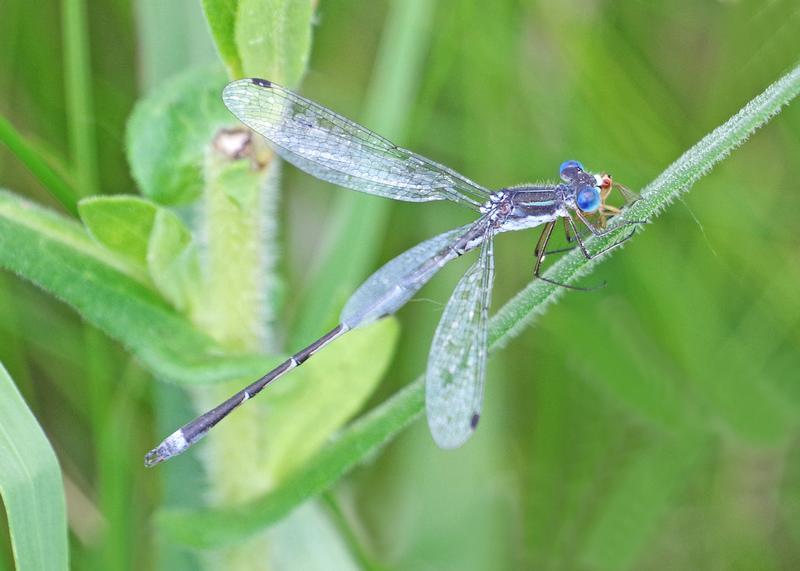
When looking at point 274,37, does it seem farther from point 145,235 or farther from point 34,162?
point 34,162

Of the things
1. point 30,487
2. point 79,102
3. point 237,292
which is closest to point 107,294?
point 237,292

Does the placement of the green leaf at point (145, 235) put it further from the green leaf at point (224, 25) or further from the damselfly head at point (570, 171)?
the damselfly head at point (570, 171)

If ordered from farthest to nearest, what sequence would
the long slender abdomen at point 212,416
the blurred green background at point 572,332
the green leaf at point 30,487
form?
the blurred green background at point 572,332 < the long slender abdomen at point 212,416 < the green leaf at point 30,487

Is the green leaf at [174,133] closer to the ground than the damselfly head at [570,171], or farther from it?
closer to the ground

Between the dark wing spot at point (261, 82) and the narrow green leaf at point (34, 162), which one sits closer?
the dark wing spot at point (261, 82)

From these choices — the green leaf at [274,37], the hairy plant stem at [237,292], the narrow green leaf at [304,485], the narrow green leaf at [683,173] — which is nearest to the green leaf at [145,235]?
the hairy plant stem at [237,292]

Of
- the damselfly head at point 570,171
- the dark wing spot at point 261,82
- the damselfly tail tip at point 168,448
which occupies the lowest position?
the damselfly tail tip at point 168,448
